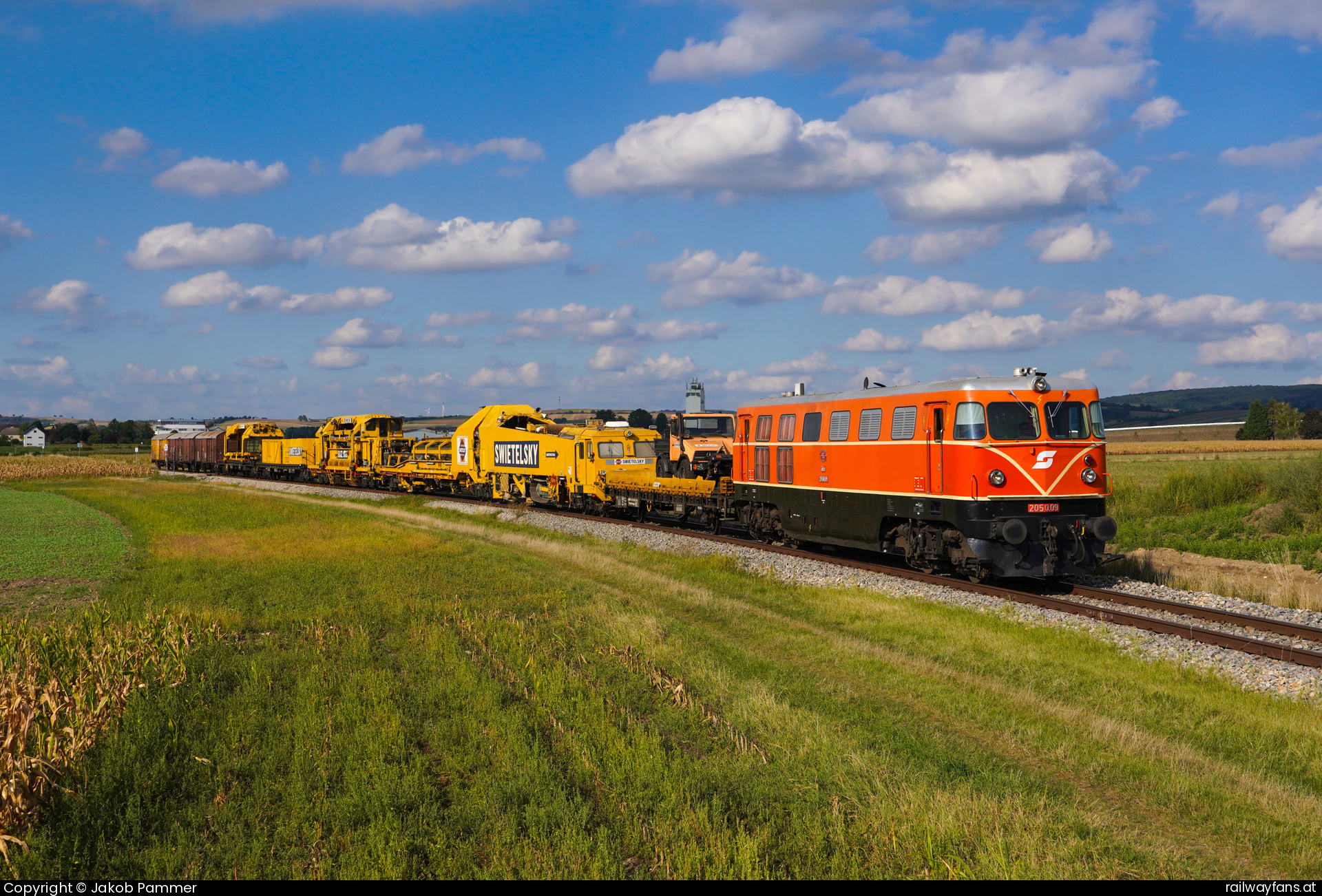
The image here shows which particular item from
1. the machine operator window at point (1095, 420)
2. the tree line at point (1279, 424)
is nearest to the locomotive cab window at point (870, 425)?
the machine operator window at point (1095, 420)

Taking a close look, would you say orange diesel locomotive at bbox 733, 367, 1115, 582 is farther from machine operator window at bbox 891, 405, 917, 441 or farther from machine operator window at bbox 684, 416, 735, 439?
machine operator window at bbox 684, 416, 735, 439

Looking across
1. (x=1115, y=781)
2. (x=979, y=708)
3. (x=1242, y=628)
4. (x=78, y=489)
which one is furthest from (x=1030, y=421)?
(x=78, y=489)

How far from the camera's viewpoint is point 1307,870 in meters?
6.45

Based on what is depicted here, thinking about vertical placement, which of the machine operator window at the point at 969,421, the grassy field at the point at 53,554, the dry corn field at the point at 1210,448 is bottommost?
A: the grassy field at the point at 53,554

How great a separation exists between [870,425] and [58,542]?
79.3 ft

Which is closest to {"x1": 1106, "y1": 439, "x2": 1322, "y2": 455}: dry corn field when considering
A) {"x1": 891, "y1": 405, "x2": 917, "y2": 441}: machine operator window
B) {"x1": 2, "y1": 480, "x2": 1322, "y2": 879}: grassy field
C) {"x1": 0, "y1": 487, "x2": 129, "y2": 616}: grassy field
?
{"x1": 891, "y1": 405, "x2": 917, "y2": 441}: machine operator window

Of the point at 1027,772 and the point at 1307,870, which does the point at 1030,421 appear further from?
the point at 1307,870

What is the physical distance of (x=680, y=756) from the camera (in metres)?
8.23

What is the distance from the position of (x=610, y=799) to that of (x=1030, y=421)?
1288 centimetres

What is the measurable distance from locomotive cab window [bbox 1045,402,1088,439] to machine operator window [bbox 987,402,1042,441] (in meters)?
0.32

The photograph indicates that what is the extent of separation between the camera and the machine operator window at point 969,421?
665 inches

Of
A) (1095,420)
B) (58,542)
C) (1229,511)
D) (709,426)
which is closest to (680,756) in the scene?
(1095,420)

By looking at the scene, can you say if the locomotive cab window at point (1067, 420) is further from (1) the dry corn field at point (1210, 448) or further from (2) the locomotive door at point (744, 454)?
(1) the dry corn field at point (1210, 448)

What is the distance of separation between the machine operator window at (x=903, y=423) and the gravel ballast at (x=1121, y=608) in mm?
3069
